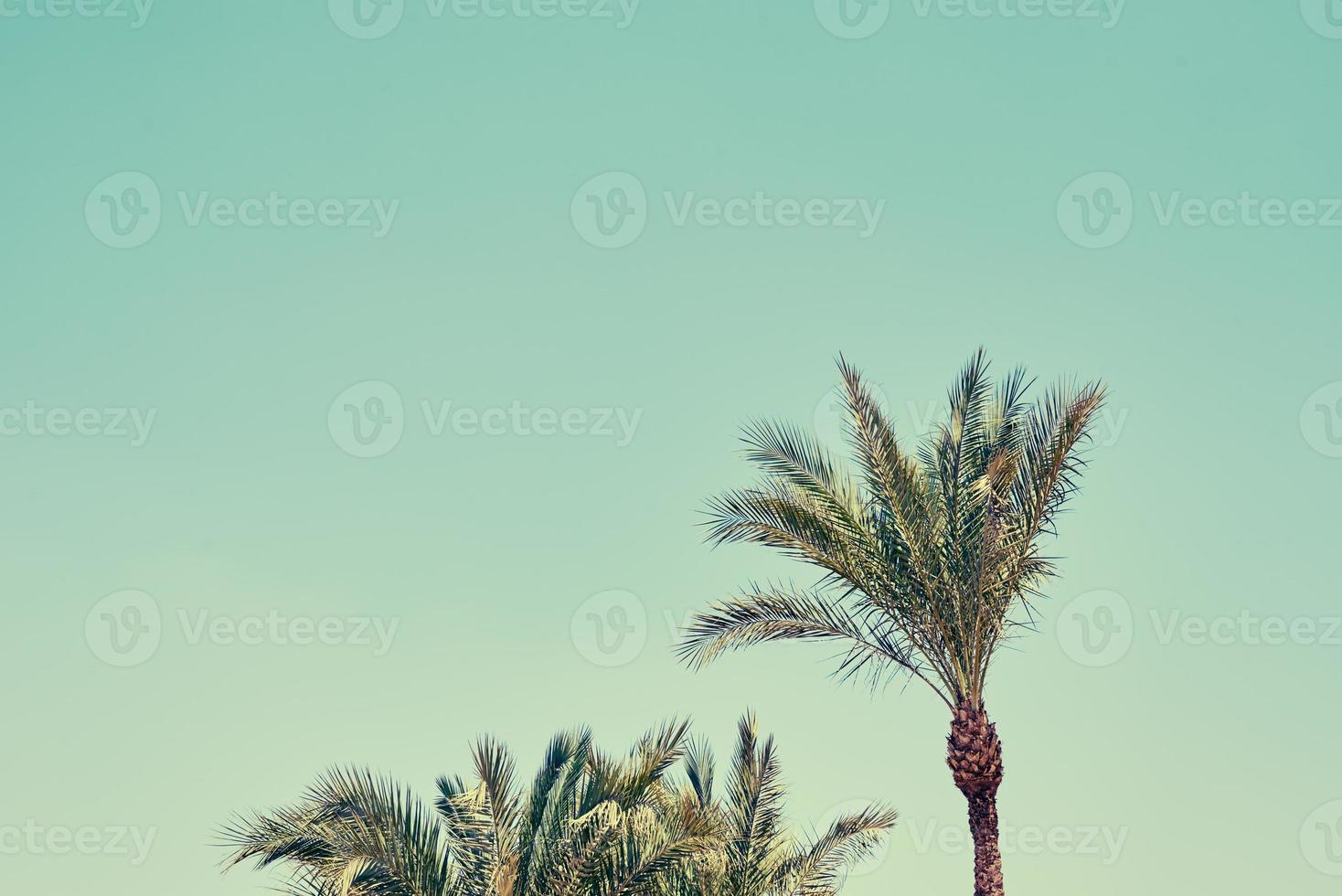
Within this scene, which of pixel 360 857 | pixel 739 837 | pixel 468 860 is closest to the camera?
pixel 360 857

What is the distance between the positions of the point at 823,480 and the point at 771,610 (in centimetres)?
179

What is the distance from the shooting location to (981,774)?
54.3 feet

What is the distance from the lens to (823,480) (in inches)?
674

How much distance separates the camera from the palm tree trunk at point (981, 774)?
16.5 m

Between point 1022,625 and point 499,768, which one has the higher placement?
point 1022,625

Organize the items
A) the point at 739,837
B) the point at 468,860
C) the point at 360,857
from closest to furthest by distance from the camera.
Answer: the point at 360,857, the point at 468,860, the point at 739,837

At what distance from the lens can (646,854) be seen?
16.3 meters

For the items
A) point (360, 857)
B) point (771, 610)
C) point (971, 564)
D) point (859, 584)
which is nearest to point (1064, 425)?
point (971, 564)

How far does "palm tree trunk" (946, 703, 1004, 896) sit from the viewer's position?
1655 cm

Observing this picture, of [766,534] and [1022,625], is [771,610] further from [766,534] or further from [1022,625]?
[1022,625]

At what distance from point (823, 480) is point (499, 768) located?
5.56 metres

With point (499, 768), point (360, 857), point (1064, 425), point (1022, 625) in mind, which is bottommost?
point (360, 857)

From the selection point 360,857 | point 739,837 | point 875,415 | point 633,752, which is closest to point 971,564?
point 875,415

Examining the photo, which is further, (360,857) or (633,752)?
(633,752)
